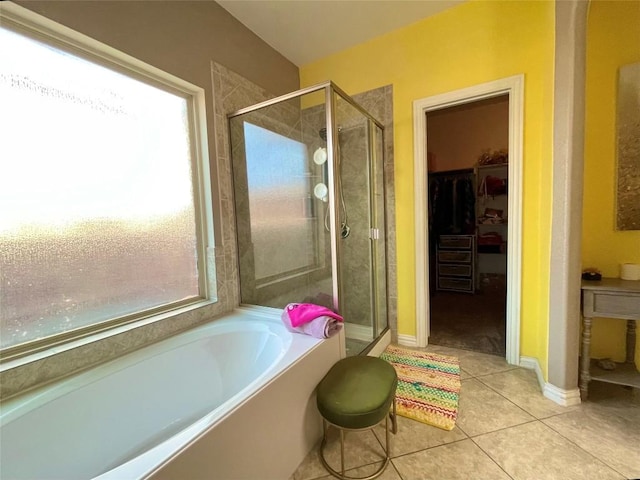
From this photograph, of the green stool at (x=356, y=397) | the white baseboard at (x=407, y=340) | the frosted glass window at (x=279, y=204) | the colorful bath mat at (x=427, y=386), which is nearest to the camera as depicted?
the green stool at (x=356, y=397)

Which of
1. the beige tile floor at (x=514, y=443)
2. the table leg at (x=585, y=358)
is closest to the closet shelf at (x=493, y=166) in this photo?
the table leg at (x=585, y=358)

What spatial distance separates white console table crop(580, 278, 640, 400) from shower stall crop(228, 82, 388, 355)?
1.34 meters

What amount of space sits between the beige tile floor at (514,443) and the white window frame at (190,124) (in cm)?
121

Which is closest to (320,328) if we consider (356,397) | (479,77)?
(356,397)

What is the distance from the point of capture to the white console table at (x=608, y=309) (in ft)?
4.88

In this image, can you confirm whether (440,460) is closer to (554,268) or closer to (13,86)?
(554,268)

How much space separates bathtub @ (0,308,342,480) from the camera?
91 cm

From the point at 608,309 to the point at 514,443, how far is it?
36.6 inches

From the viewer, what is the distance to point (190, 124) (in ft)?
6.19

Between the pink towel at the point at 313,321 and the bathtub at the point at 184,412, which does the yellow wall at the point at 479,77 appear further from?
the bathtub at the point at 184,412

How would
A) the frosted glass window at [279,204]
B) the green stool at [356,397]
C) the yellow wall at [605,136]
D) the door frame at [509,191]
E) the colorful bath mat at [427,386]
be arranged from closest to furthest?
the green stool at [356,397] → the colorful bath mat at [427,386] → the yellow wall at [605,136] → the door frame at [509,191] → the frosted glass window at [279,204]

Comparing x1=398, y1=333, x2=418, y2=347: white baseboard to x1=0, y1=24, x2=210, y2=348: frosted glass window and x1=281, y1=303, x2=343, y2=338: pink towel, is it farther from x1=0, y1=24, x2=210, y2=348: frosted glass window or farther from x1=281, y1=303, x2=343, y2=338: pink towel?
x1=0, y1=24, x2=210, y2=348: frosted glass window

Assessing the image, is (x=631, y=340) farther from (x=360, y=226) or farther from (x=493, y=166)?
(x=493, y=166)

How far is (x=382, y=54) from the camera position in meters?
2.34
